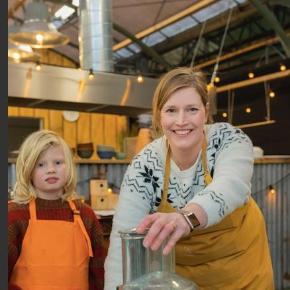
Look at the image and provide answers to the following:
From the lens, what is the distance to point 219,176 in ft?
2.97

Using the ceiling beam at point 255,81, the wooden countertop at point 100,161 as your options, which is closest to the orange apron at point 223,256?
the wooden countertop at point 100,161

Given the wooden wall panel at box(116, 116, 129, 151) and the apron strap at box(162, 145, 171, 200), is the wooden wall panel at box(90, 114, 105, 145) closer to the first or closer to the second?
the wooden wall panel at box(116, 116, 129, 151)

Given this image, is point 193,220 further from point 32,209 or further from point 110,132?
point 110,132

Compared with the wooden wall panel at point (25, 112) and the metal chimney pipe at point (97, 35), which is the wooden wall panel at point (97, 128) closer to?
the wooden wall panel at point (25, 112)

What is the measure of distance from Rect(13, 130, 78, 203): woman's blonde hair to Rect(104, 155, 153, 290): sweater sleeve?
43 cm

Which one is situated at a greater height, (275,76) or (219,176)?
(275,76)

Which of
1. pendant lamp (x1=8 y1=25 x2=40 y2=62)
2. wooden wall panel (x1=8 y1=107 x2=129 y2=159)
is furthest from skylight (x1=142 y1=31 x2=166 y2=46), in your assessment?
pendant lamp (x1=8 y1=25 x2=40 y2=62)

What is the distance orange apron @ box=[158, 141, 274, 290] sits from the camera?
44.6 inches

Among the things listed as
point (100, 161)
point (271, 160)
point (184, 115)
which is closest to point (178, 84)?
point (184, 115)

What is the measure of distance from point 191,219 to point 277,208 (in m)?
4.07

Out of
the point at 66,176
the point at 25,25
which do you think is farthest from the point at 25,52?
the point at 66,176

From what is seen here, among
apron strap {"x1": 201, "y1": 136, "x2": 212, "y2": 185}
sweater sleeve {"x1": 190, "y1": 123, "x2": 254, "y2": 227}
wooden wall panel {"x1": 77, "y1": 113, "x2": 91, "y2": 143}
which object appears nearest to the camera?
sweater sleeve {"x1": 190, "y1": 123, "x2": 254, "y2": 227}

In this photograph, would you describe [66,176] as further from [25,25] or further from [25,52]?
[25,52]

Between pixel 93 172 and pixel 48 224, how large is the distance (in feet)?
6.83
